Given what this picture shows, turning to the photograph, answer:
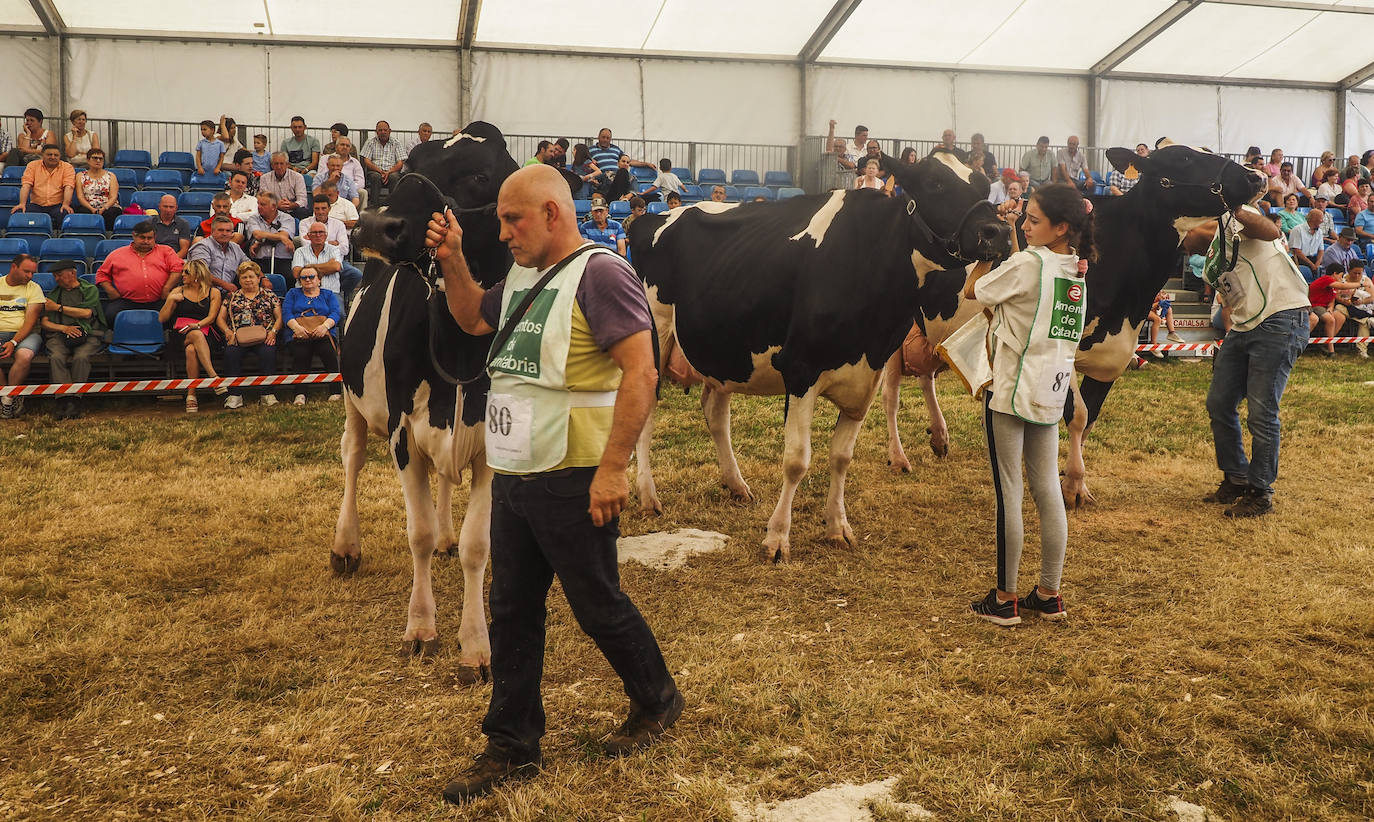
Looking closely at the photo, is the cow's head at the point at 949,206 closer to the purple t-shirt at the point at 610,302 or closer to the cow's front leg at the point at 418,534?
the purple t-shirt at the point at 610,302

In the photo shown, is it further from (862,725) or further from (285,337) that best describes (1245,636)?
(285,337)

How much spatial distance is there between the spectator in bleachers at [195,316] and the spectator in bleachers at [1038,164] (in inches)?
563

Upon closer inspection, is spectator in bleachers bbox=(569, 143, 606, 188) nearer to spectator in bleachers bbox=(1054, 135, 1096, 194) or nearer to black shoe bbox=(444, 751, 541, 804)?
spectator in bleachers bbox=(1054, 135, 1096, 194)

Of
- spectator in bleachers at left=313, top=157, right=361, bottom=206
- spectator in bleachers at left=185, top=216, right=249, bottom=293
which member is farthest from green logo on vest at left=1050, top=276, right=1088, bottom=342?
spectator in bleachers at left=313, top=157, right=361, bottom=206

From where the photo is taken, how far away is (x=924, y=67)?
1981 cm

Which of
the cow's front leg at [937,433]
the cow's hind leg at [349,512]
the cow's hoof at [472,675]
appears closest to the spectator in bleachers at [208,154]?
the cow's hind leg at [349,512]

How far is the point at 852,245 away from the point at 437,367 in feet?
8.43

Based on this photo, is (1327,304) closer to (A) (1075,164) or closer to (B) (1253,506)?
(A) (1075,164)

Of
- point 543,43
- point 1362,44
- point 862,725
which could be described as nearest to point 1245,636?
point 862,725

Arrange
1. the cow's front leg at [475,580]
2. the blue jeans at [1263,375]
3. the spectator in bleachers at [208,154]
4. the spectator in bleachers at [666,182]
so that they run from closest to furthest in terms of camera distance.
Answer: the cow's front leg at [475,580]
the blue jeans at [1263,375]
the spectator in bleachers at [208,154]
the spectator in bleachers at [666,182]

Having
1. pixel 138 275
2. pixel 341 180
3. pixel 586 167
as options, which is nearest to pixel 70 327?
pixel 138 275

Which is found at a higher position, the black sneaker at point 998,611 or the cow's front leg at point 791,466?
the cow's front leg at point 791,466

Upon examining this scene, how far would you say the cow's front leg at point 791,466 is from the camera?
5.27 m

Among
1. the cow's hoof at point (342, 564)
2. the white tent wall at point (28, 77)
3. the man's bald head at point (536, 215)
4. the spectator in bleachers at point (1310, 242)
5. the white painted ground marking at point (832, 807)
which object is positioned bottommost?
the white painted ground marking at point (832, 807)
